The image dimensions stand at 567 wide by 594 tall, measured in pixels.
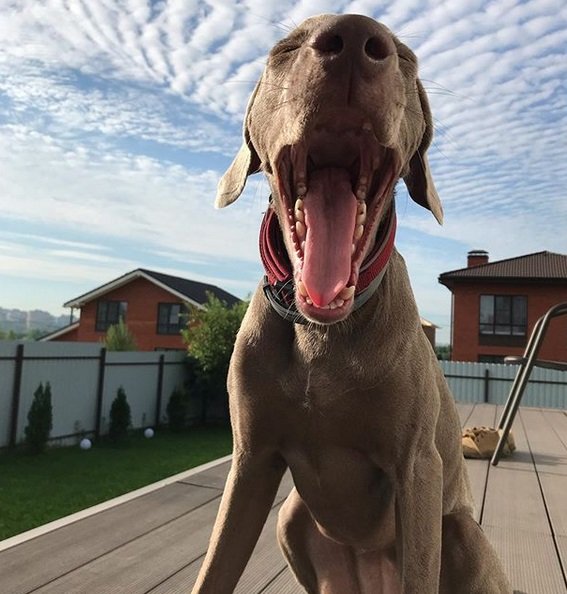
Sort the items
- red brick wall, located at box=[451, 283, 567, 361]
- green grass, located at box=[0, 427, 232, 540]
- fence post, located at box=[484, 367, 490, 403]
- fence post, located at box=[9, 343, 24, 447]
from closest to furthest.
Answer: green grass, located at box=[0, 427, 232, 540] < fence post, located at box=[9, 343, 24, 447] < fence post, located at box=[484, 367, 490, 403] < red brick wall, located at box=[451, 283, 567, 361]

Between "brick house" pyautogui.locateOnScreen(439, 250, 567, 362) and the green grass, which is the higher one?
"brick house" pyautogui.locateOnScreen(439, 250, 567, 362)

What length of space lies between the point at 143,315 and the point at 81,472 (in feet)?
61.1

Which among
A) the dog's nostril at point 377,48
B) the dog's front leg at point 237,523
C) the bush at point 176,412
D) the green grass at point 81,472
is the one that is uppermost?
the dog's nostril at point 377,48

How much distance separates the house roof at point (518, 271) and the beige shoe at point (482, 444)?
2126cm

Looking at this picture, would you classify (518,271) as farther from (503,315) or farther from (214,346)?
(214,346)

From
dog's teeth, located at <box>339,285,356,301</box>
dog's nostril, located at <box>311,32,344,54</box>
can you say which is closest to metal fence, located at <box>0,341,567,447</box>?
dog's teeth, located at <box>339,285,356,301</box>

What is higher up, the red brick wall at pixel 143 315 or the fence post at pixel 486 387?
the red brick wall at pixel 143 315

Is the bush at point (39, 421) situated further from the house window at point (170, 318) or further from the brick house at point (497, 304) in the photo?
the brick house at point (497, 304)

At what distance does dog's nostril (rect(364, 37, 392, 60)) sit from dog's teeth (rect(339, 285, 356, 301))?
48 centimetres

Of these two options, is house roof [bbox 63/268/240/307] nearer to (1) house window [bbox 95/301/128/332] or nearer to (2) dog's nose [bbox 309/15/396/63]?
(1) house window [bbox 95/301/128/332]

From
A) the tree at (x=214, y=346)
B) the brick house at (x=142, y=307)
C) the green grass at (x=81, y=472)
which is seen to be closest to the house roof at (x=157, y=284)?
the brick house at (x=142, y=307)

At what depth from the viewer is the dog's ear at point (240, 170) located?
5.39ft

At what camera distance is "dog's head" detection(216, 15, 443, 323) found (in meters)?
1.19

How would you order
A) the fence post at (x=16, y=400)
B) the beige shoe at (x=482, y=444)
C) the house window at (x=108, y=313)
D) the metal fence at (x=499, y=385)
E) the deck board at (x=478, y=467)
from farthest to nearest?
the house window at (x=108, y=313)
the metal fence at (x=499, y=385)
the fence post at (x=16, y=400)
the beige shoe at (x=482, y=444)
the deck board at (x=478, y=467)
